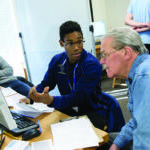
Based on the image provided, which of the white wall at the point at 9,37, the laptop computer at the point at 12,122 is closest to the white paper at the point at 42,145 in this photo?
the laptop computer at the point at 12,122

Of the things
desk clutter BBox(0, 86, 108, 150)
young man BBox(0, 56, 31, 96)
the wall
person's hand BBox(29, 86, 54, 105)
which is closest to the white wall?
young man BBox(0, 56, 31, 96)

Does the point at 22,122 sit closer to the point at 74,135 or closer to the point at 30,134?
the point at 30,134

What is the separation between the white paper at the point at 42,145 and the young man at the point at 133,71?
15.5 inches

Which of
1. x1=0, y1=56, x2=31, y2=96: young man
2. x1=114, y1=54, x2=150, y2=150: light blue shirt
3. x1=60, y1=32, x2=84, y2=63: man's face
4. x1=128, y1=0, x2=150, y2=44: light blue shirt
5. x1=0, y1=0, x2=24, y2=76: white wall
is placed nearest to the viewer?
x1=114, y1=54, x2=150, y2=150: light blue shirt

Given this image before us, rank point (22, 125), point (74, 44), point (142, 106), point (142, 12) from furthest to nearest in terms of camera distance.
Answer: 1. point (142, 12)
2. point (74, 44)
3. point (22, 125)
4. point (142, 106)

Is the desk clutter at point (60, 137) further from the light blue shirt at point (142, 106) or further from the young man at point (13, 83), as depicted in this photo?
the young man at point (13, 83)

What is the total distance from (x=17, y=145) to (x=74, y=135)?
0.29 metres

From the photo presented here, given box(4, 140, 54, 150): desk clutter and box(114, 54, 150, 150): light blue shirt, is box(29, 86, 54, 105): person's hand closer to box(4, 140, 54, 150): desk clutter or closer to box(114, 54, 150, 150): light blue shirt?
box(4, 140, 54, 150): desk clutter

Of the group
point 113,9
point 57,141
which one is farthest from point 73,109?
point 113,9

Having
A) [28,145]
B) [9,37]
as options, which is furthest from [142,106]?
[9,37]

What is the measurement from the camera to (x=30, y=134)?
39.1 inches

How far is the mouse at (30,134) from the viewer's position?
981 millimetres

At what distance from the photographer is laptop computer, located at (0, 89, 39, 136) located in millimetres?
913

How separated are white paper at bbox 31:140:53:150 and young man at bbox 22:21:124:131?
1.19 feet
